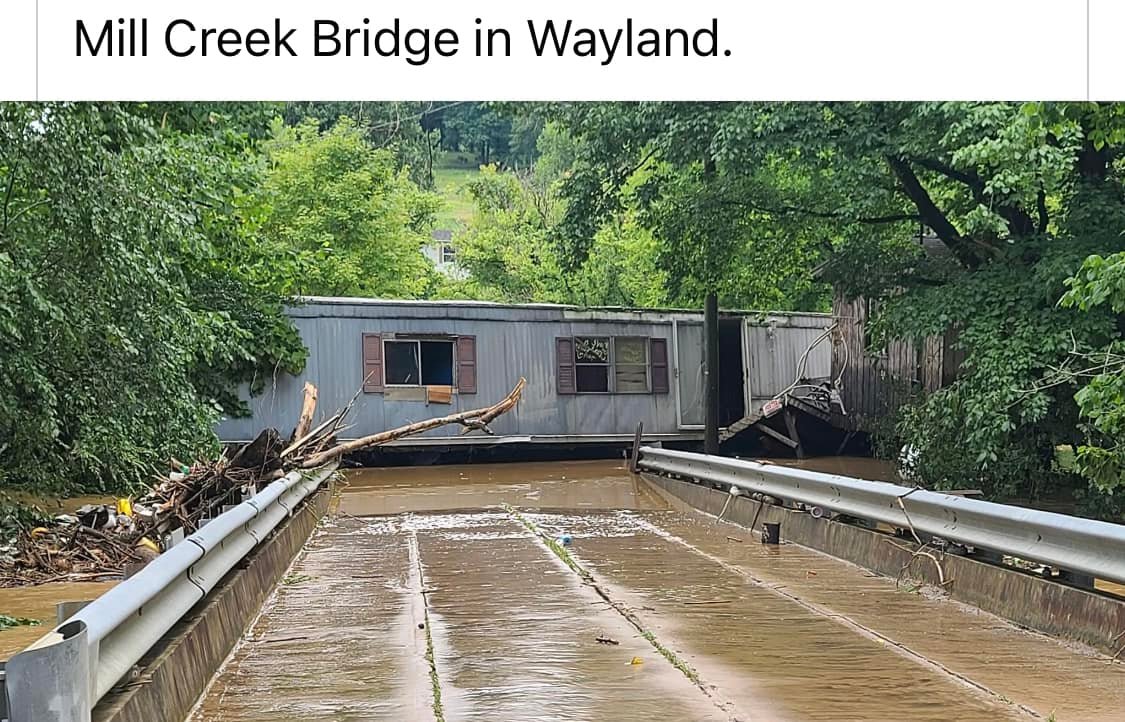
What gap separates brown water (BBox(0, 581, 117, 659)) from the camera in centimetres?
713

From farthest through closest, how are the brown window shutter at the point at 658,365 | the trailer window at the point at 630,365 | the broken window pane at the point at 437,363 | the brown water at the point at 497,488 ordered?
the brown window shutter at the point at 658,365 < the trailer window at the point at 630,365 < the broken window pane at the point at 437,363 < the brown water at the point at 497,488

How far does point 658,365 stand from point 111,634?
75.9 ft

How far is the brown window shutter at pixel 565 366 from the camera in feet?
85.0

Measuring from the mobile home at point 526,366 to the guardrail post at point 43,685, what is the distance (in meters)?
19.4

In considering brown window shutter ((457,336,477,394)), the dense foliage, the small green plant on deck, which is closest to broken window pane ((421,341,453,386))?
brown window shutter ((457,336,477,394))

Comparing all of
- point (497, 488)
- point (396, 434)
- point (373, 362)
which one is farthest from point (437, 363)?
point (396, 434)

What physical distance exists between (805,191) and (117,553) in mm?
13134

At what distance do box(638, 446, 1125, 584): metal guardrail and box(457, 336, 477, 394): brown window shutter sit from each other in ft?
43.3

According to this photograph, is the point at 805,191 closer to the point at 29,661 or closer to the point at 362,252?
the point at 29,661

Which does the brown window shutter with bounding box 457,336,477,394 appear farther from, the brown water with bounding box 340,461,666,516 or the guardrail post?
the guardrail post

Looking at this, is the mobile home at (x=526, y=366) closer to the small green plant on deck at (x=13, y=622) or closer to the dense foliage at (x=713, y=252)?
the dense foliage at (x=713, y=252)

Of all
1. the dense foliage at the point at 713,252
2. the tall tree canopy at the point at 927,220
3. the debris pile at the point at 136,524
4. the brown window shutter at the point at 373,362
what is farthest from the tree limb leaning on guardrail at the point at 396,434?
the brown window shutter at the point at 373,362

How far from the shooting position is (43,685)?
336 cm

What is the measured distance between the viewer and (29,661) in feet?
11.0
